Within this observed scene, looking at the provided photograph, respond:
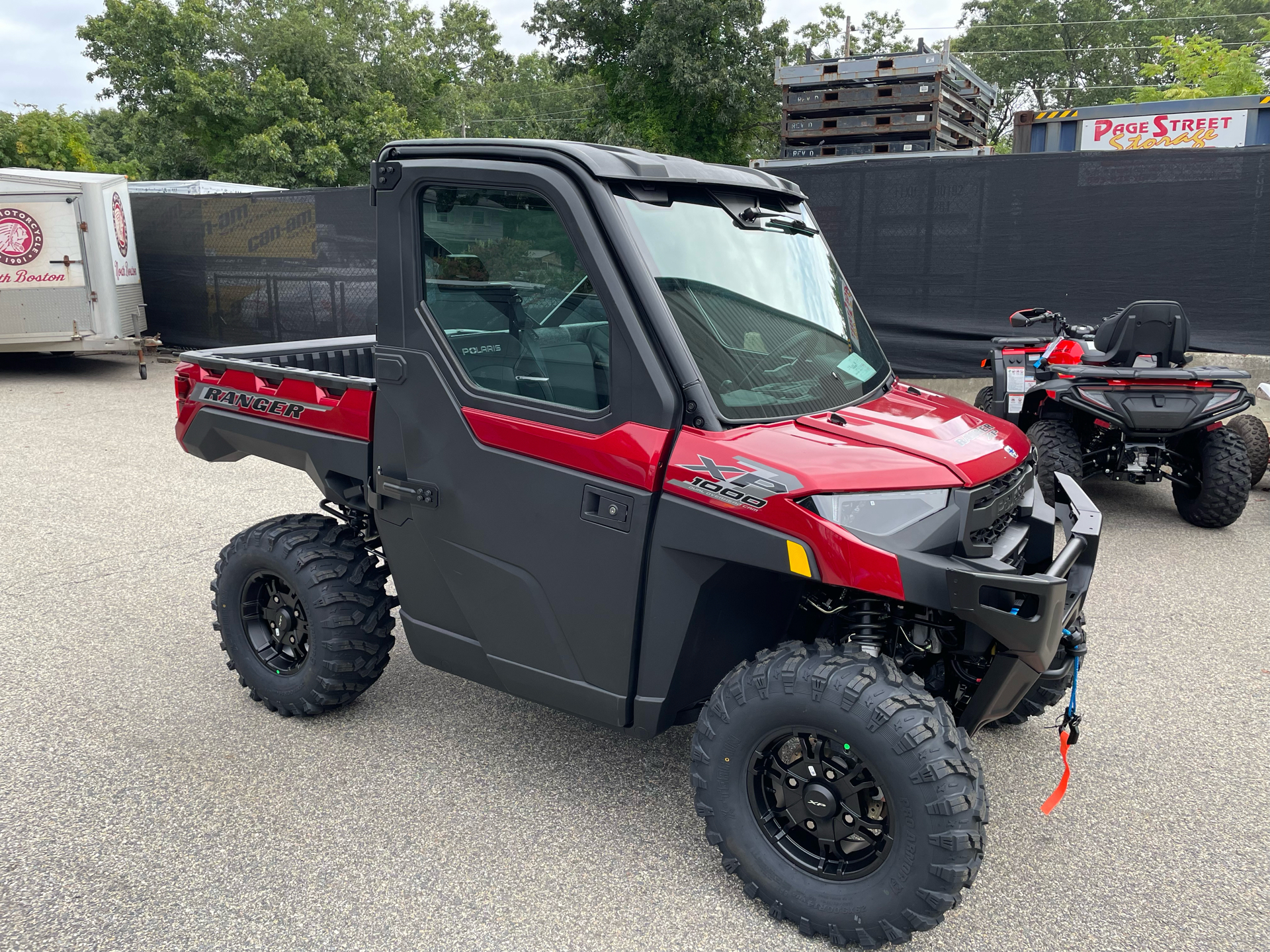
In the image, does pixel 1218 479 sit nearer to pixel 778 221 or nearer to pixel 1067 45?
pixel 778 221

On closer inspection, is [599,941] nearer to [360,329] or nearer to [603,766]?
[603,766]

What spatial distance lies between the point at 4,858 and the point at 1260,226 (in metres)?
8.84

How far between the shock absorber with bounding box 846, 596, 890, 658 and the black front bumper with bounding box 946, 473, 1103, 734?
0.24m

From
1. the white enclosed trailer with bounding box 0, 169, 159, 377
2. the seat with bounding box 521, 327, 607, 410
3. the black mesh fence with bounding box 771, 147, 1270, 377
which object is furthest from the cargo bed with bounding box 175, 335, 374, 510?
the white enclosed trailer with bounding box 0, 169, 159, 377

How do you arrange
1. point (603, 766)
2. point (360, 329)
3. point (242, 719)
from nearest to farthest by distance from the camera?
point (603, 766), point (242, 719), point (360, 329)

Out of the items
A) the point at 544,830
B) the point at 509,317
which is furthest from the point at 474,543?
the point at 544,830

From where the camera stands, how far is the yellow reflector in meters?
2.44

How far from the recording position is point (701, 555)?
8.54ft

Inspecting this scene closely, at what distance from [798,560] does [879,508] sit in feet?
0.80

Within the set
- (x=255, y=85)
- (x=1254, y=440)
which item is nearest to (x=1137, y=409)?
(x=1254, y=440)

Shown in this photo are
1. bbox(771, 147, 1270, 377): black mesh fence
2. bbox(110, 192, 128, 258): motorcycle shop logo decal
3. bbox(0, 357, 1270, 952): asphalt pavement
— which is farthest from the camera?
bbox(110, 192, 128, 258): motorcycle shop logo decal

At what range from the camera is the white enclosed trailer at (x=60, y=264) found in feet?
38.2

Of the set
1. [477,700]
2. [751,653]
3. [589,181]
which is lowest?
[477,700]

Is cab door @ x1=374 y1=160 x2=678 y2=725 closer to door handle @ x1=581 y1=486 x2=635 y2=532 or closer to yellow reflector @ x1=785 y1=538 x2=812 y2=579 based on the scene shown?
door handle @ x1=581 y1=486 x2=635 y2=532
